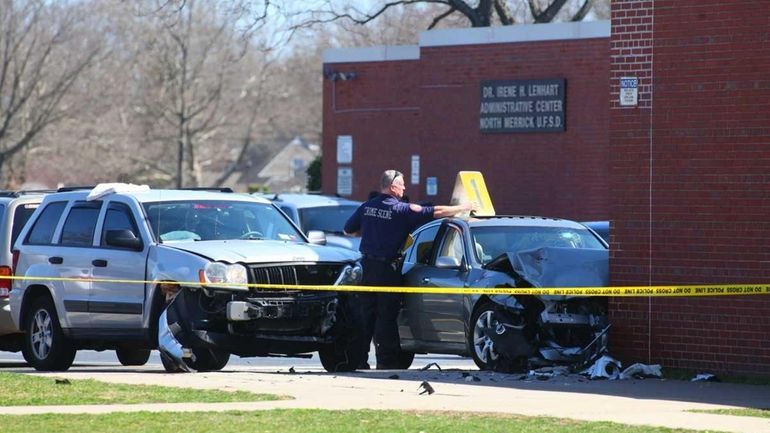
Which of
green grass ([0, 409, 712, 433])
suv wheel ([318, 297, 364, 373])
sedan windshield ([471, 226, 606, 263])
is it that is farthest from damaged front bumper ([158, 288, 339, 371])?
green grass ([0, 409, 712, 433])

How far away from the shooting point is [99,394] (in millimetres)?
11648

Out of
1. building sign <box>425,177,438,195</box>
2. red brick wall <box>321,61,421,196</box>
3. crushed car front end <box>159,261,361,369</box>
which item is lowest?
crushed car front end <box>159,261,361,369</box>

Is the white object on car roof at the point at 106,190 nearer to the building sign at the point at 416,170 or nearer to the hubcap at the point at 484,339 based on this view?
the hubcap at the point at 484,339

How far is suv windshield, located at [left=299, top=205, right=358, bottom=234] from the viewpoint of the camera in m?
23.6

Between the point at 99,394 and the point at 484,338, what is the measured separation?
406 centimetres

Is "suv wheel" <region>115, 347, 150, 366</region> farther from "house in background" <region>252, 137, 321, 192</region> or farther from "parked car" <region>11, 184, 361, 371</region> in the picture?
"house in background" <region>252, 137, 321, 192</region>

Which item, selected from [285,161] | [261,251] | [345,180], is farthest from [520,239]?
[285,161]

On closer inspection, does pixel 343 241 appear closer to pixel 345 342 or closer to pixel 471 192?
pixel 471 192

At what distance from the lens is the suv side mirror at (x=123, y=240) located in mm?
14195

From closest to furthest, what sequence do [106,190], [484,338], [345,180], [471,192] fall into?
[484,338] → [106,190] → [471,192] → [345,180]

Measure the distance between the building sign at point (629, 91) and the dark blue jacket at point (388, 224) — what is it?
2168mm

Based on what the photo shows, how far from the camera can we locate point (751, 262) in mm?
13367

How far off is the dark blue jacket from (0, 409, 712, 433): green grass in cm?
432

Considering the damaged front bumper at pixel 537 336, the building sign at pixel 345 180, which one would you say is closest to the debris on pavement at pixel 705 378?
the damaged front bumper at pixel 537 336
